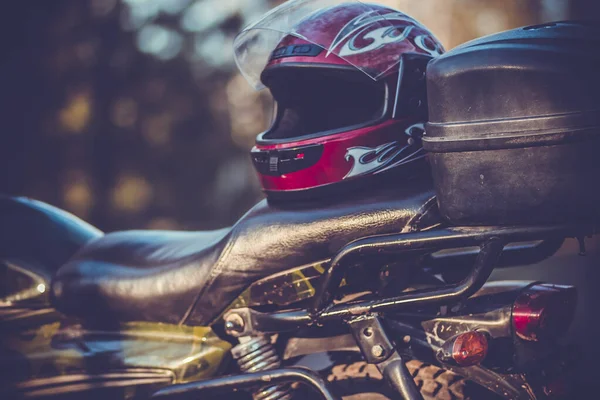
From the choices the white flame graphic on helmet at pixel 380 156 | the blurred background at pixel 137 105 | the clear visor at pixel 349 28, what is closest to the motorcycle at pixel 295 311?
the white flame graphic on helmet at pixel 380 156

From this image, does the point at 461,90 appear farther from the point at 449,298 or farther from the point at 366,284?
the point at 366,284

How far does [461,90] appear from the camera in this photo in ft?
5.65

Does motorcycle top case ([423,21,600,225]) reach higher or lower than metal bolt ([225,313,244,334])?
higher

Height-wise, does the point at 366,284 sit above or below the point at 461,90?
below

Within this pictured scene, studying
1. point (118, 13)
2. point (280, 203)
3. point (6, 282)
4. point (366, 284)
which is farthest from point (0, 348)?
point (118, 13)

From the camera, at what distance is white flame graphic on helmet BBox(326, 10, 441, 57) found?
2.20 metres

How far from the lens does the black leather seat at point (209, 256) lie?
1963mm

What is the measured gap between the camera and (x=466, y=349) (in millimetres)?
1861

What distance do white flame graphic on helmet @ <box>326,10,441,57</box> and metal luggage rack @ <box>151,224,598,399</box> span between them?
68 cm

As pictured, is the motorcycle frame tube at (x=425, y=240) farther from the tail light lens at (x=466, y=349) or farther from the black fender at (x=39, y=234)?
the black fender at (x=39, y=234)

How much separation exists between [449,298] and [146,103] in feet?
37.8

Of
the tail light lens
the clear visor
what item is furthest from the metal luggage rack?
the clear visor

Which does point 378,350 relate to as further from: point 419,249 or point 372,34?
point 372,34

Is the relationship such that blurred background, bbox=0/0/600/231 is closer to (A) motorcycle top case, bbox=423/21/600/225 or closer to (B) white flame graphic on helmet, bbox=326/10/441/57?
(B) white flame graphic on helmet, bbox=326/10/441/57
